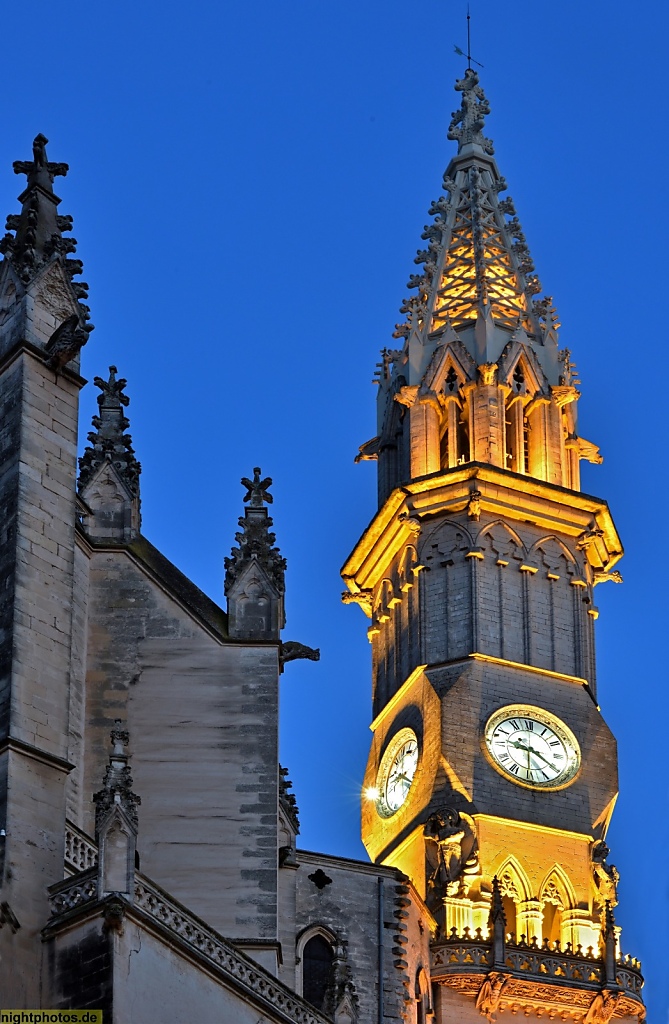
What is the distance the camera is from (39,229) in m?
40.4

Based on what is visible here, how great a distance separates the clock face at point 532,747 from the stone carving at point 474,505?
4.95 metres

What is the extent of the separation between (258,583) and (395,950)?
442 inches

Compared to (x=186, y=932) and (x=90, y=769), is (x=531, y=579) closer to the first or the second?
(x=90, y=769)

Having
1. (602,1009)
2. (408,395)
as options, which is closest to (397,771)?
(602,1009)

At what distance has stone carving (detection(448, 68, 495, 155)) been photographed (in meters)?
76.0

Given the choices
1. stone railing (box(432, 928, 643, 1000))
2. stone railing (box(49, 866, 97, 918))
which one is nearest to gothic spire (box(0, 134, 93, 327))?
stone railing (box(49, 866, 97, 918))

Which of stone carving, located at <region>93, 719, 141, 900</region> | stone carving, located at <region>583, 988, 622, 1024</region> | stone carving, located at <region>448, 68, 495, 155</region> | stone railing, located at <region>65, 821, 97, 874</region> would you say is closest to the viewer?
stone carving, located at <region>93, 719, 141, 900</region>

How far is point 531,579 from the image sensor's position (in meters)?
64.8

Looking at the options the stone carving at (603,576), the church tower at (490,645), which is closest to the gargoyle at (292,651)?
the church tower at (490,645)

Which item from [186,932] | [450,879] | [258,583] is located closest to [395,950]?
[450,879]

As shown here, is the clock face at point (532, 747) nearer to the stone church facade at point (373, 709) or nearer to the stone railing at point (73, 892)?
the stone church facade at point (373, 709)

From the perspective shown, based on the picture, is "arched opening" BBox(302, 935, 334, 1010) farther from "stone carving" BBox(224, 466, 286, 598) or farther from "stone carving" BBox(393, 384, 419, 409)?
"stone carving" BBox(393, 384, 419, 409)

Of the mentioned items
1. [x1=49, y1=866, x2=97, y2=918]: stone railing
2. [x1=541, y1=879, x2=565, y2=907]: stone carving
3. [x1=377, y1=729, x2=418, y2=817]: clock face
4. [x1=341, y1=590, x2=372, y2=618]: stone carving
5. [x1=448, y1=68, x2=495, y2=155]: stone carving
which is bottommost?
[x1=49, y1=866, x2=97, y2=918]: stone railing

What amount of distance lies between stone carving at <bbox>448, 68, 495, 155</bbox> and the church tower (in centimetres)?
392
